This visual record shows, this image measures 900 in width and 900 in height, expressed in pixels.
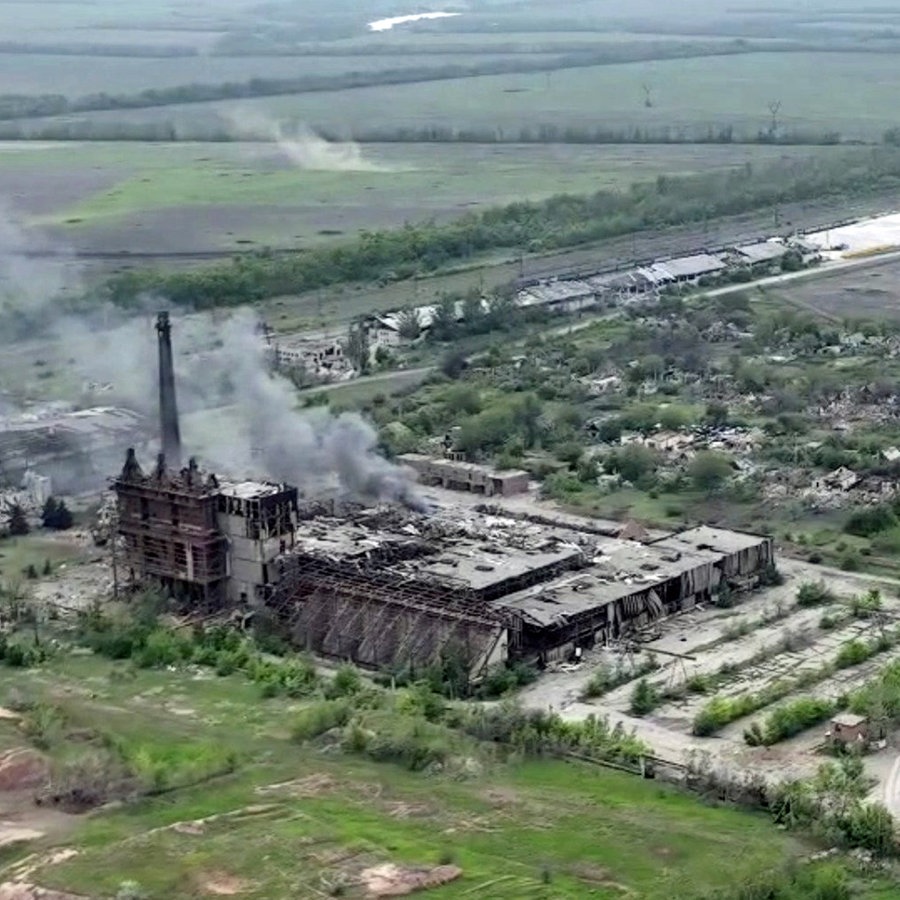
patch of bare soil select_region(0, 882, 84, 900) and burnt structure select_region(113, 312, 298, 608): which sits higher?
burnt structure select_region(113, 312, 298, 608)

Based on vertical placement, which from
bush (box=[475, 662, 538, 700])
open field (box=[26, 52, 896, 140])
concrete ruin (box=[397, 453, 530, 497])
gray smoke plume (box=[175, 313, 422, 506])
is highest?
open field (box=[26, 52, 896, 140])

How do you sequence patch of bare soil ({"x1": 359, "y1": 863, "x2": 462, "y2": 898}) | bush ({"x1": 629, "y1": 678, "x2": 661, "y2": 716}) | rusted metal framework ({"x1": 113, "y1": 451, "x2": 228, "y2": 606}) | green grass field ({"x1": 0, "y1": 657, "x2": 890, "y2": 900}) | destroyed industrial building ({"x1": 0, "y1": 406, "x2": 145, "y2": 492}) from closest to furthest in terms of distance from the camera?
patch of bare soil ({"x1": 359, "y1": 863, "x2": 462, "y2": 898}), green grass field ({"x1": 0, "y1": 657, "x2": 890, "y2": 900}), bush ({"x1": 629, "y1": 678, "x2": 661, "y2": 716}), rusted metal framework ({"x1": 113, "y1": 451, "x2": 228, "y2": 606}), destroyed industrial building ({"x1": 0, "y1": 406, "x2": 145, "y2": 492})

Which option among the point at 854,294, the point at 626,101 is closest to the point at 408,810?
the point at 854,294

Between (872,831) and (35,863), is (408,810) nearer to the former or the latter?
(35,863)

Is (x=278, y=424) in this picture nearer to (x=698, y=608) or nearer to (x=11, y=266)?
(x=698, y=608)

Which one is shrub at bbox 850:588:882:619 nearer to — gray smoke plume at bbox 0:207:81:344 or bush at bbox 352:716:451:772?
bush at bbox 352:716:451:772

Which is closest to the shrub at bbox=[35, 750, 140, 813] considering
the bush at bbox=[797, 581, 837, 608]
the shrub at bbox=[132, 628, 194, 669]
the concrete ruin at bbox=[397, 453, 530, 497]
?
the shrub at bbox=[132, 628, 194, 669]

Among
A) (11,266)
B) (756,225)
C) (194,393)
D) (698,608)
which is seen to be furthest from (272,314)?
(698,608)
